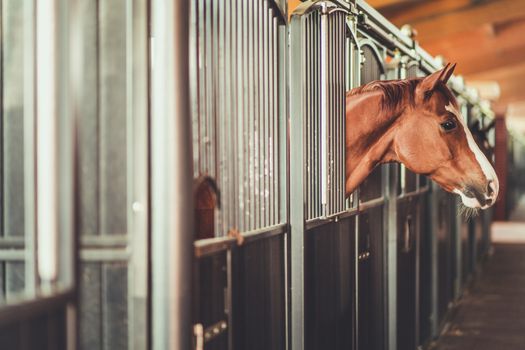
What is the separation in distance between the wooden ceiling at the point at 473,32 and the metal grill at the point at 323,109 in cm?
710

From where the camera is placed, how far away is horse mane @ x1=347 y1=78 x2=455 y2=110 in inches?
107

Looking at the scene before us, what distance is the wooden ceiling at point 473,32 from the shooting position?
35.3ft

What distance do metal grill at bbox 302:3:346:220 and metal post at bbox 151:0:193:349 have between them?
2.89 ft

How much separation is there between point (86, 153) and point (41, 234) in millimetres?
346

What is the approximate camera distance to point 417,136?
2838 millimetres

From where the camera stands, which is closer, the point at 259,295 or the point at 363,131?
the point at 259,295

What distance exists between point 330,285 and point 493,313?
148 inches

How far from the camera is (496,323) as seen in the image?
533 centimetres

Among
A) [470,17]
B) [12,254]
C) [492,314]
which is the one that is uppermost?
[470,17]

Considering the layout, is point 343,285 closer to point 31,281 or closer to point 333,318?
point 333,318

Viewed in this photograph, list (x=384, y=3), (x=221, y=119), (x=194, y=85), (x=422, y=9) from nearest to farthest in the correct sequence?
(x=194, y=85)
(x=221, y=119)
(x=384, y=3)
(x=422, y=9)

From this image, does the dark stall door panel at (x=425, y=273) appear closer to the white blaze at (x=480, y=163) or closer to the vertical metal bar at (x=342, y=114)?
the white blaze at (x=480, y=163)

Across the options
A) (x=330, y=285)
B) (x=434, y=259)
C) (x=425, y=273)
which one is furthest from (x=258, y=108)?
(x=434, y=259)

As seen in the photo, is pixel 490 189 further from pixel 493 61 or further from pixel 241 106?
pixel 493 61
